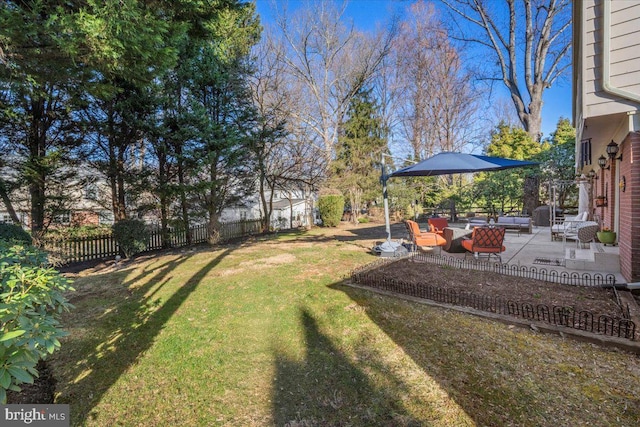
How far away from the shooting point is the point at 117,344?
3.59m

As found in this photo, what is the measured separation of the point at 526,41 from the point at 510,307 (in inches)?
682

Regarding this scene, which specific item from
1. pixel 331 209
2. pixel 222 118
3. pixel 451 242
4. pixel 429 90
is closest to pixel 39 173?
pixel 222 118

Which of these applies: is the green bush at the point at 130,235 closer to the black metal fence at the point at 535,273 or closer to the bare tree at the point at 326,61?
the black metal fence at the point at 535,273

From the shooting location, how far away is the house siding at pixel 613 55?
4.09 metres

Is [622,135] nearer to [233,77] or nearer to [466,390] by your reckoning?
[466,390]

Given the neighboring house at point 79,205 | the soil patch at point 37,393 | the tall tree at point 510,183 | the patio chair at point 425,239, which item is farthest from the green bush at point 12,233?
the tall tree at point 510,183

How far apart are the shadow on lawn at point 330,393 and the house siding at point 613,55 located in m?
4.88

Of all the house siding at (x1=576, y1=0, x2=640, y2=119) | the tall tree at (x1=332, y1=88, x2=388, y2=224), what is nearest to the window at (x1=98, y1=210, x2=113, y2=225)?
the house siding at (x1=576, y1=0, x2=640, y2=119)

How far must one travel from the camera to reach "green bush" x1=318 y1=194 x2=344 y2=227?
18.7m

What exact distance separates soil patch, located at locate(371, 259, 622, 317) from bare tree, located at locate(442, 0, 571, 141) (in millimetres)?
14306

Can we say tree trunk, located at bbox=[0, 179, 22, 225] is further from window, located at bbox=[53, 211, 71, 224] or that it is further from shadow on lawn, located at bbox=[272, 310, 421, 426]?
shadow on lawn, located at bbox=[272, 310, 421, 426]

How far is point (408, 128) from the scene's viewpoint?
24984mm

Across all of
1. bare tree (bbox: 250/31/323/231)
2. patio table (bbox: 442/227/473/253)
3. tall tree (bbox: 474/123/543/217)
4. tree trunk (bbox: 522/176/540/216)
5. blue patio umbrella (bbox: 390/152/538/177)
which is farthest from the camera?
bare tree (bbox: 250/31/323/231)

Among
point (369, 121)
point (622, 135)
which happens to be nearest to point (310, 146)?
point (369, 121)
